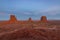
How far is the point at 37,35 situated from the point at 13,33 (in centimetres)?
73

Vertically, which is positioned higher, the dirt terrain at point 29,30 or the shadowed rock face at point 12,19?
the shadowed rock face at point 12,19

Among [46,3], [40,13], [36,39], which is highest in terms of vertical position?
[46,3]

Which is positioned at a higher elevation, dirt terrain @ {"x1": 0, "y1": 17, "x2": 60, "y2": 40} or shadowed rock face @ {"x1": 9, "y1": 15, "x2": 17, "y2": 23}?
shadowed rock face @ {"x1": 9, "y1": 15, "x2": 17, "y2": 23}

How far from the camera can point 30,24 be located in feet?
16.3

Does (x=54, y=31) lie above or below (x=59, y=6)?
below

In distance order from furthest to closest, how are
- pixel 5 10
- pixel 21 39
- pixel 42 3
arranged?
1. pixel 42 3
2. pixel 5 10
3. pixel 21 39

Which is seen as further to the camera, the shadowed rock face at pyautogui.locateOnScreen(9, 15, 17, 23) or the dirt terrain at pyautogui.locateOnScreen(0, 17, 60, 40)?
the shadowed rock face at pyautogui.locateOnScreen(9, 15, 17, 23)

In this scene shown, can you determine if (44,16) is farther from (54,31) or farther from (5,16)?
(5,16)

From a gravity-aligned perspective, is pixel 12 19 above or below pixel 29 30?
above

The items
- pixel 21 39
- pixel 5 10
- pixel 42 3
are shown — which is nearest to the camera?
pixel 21 39

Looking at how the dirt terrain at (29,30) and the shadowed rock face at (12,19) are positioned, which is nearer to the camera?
the dirt terrain at (29,30)

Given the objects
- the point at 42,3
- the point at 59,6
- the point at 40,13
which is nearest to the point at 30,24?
the point at 40,13

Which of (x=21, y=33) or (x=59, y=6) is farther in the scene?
(x=59, y=6)

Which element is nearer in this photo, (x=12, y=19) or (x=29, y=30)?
(x=29, y=30)
